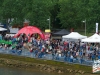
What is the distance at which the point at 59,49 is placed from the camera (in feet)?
109

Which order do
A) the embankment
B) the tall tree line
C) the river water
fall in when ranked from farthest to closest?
1. the tall tree line
2. the river water
3. the embankment

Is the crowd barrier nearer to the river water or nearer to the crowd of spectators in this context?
the crowd of spectators

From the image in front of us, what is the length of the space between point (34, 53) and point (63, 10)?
87.3ft

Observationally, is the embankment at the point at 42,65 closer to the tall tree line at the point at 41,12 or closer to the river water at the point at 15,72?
the river water at the point at 15,72

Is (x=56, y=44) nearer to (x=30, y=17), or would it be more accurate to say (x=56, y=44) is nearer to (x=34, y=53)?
(x=34, y=53)

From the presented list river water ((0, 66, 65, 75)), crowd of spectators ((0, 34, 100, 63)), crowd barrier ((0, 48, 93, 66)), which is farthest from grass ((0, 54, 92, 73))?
river water ((0, 66, 65, 75))

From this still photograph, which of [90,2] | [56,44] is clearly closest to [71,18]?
[90,2]

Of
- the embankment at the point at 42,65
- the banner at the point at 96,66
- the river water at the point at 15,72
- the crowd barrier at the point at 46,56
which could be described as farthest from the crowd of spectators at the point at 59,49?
the river water at the point at 15,72

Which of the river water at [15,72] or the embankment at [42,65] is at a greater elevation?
the embankment at [42,65]

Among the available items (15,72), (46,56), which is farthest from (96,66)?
(15,72)

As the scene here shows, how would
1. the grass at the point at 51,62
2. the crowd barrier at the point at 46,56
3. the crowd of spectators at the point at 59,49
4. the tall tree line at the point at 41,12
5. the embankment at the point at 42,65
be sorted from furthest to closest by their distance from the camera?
the tall tree line at the point at 41,12 < the crowd of spectators at the point at 59,49 < the embankment at the point at 42,65 < the crowd barrier at the point at 46,56 < the grass at the point at 51,62

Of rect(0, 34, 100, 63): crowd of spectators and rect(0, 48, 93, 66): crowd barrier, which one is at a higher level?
rect(0, 34, 100, 63): crowd of spectators

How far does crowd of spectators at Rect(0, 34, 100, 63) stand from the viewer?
30578mm

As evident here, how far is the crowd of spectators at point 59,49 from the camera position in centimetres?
3058
